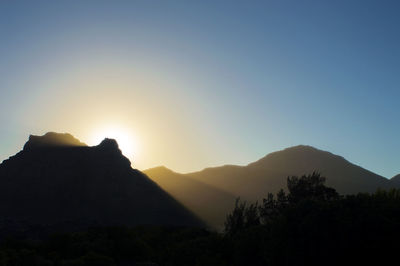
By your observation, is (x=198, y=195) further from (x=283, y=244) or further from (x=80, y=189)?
(x=283, y=244)

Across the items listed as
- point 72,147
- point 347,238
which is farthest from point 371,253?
point 72,147

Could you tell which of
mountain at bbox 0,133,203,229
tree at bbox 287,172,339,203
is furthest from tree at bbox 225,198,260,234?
mountain at bbox 0,133,203,229

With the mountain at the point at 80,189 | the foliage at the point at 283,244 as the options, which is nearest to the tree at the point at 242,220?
the foliage at the point at 283,244

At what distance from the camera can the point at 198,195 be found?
152375 millimetres

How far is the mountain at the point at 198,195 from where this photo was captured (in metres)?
130

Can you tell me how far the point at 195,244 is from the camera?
137 feet

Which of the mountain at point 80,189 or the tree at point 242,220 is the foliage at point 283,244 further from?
the mountain at point 80,189

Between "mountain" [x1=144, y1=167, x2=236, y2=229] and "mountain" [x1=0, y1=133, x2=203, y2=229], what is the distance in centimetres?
1348

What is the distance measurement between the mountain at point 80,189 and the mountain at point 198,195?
44.2 ft

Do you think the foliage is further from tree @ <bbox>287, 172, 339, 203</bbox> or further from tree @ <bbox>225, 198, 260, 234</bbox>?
tree @ <bbox>287, 172, 339, 203</bbox>

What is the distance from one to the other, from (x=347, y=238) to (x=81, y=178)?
10012cm

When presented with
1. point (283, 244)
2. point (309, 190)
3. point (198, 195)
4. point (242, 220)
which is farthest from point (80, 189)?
point (283, 244)

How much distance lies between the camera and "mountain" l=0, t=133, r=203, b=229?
339 ft

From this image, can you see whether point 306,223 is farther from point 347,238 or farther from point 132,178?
point 132,178
